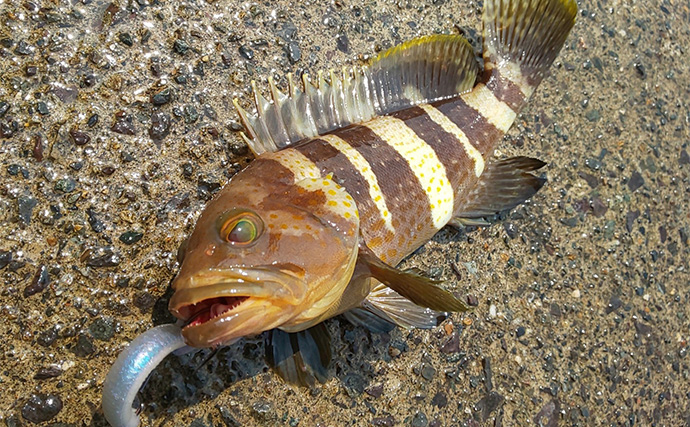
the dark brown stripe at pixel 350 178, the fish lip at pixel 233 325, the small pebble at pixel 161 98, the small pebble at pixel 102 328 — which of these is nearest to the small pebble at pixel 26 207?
the small pebble at pixel 102 328

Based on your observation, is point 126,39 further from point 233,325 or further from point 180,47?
point 233,325

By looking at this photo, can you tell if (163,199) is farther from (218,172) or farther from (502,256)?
(502,256)

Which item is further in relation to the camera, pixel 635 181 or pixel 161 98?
pixel 635 181

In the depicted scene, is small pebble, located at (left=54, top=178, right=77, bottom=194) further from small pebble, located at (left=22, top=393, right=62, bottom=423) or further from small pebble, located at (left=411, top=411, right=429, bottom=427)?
small pebble, located at (left=411, top=411, right=429, bottom=427)

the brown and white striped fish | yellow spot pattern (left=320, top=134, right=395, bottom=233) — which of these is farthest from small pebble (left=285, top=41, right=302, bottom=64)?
yellow spot pattern (left=320, top=134, right=395, bottom=233)

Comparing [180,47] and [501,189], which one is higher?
[180,47]

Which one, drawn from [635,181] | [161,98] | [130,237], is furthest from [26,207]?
[635,181]
